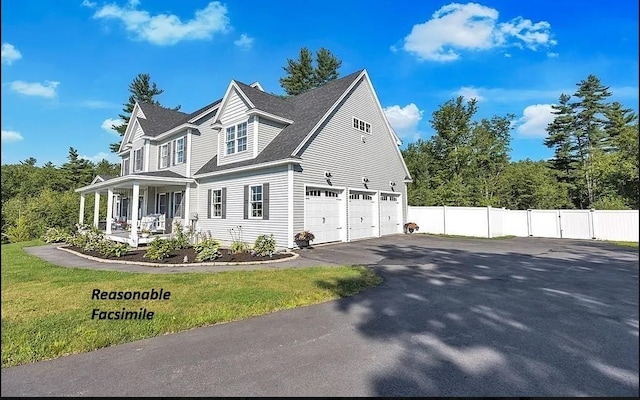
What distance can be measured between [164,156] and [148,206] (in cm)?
327

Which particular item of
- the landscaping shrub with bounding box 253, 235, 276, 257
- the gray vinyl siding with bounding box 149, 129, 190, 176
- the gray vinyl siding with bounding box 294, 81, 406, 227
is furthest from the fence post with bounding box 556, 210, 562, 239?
the gray vinyl siding with bounding box 149, 129, 190, 176

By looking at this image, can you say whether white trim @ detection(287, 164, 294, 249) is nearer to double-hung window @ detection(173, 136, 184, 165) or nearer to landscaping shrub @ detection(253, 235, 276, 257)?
landscaping shrub @ detection(253, 235, 276, 257)

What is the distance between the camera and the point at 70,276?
23.9ft

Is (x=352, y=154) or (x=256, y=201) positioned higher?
(x=352, y=154)

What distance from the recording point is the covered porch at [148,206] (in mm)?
14078

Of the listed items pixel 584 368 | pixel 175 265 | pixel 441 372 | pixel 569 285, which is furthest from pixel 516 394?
pixel 175 265

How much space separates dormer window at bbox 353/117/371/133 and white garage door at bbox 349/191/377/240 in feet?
10.9

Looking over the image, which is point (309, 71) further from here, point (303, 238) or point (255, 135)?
point (303, 238)

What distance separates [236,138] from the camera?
15.0m

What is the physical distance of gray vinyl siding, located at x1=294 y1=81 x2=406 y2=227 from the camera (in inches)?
514

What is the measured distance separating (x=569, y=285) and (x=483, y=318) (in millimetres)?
2867

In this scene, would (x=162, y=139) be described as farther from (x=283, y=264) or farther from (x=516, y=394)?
(x=516, y=394)

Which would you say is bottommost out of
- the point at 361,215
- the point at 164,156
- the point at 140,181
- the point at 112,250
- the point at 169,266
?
the point at 169,266

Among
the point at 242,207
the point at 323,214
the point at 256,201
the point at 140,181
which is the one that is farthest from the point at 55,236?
the point at 323,214
